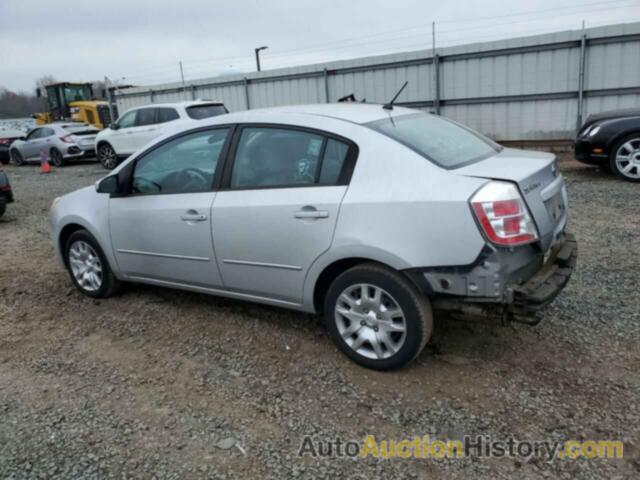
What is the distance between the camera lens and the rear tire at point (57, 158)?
16347mm

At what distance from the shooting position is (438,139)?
11.4 feet

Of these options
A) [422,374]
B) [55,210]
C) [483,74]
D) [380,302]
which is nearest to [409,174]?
[380,302]

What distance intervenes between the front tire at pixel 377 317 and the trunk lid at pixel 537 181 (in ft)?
2.47

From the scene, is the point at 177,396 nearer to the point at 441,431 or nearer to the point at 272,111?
the point at 441,431

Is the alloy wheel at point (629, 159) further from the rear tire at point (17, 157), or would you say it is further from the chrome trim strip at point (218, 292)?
the rear tire at point (17, 157)

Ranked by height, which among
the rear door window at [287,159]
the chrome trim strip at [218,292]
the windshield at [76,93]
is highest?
the windshield at [76,93]

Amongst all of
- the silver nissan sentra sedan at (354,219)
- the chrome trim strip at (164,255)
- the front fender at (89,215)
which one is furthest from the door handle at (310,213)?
the front fender at (89,215)

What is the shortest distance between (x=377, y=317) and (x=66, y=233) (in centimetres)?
321

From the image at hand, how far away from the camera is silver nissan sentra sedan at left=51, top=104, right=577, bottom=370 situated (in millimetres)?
2873

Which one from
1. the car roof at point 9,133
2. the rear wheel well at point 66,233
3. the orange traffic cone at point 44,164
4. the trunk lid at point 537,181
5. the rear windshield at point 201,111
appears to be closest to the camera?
the trunk lid at point 537,181

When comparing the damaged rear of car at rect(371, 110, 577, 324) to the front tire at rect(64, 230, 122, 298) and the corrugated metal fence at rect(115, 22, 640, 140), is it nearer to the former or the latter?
the front tire at rect(64, 230, 122, 298)

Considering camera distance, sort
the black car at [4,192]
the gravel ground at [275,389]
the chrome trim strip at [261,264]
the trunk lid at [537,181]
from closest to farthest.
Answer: the gravel ground at [275,389]
the trunk lid at [537,181]
the chrome trim strip at [261,264]
the black car at [4,192]

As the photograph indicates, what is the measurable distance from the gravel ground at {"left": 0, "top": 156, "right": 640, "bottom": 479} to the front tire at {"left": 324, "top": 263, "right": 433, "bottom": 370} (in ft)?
0.48

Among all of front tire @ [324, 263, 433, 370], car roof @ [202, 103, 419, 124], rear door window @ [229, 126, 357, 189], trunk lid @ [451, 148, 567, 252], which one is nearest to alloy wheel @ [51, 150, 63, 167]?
car roof @ [202, 103, 419, 124]
